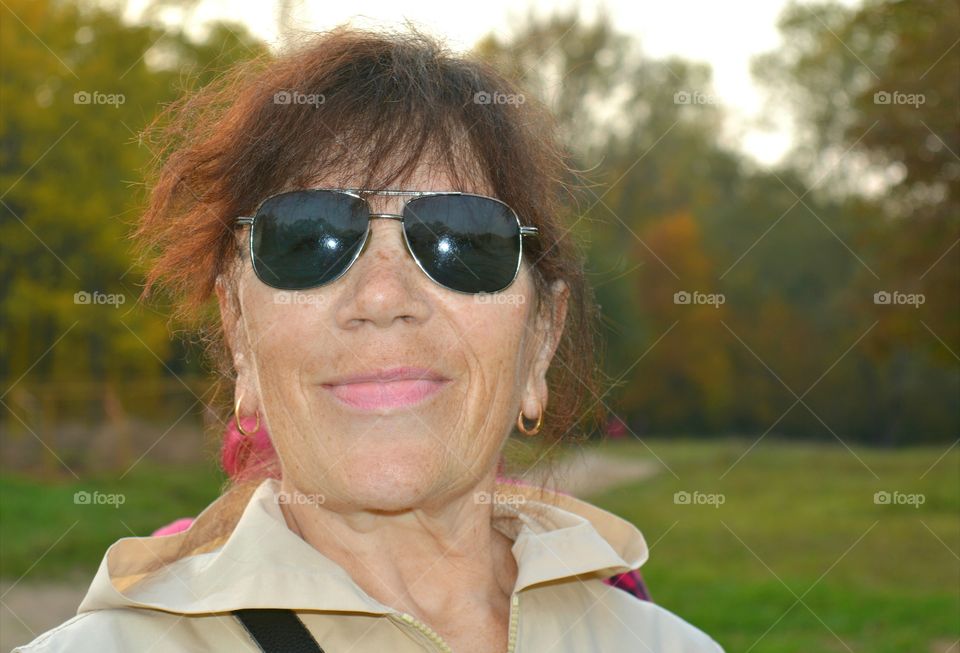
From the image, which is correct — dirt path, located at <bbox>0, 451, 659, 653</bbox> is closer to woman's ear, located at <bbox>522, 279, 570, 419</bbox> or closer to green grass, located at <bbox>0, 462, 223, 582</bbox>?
green grass, located at <bbox>0, 462, 223, 582</bbox>

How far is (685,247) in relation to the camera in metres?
44.5

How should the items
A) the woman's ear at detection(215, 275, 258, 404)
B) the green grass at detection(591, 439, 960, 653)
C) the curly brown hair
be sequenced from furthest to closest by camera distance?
the green grass at detection(591, 439, 960, 653), the woman's ear at detection(215, 275, 258, 404), the curly brown hair

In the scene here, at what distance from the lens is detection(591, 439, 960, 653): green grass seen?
9.34m

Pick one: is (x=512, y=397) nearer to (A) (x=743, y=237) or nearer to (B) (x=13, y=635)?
(B) (x=13, y=635)

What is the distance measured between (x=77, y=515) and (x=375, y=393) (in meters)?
10.9

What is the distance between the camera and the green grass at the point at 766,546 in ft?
31.0

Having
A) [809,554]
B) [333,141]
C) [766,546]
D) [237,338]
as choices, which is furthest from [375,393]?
[766,546]

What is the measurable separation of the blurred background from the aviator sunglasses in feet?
1.85

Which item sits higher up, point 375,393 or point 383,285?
point 383,285

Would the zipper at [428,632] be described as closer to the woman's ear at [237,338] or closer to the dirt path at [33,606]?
the woman's ear at [237,338]

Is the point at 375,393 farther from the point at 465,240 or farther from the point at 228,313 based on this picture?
the point at 228,313

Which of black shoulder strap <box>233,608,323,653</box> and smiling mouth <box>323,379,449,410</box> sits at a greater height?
smiling mouth <box>323,379,449,410</box>

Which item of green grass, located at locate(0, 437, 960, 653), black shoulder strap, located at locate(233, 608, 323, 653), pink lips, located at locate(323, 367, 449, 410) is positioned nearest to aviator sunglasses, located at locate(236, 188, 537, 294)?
pink lips, located at locate(323, 367, 449, 410)

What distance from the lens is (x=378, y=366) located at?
232cm
